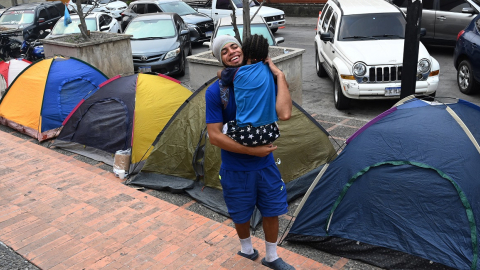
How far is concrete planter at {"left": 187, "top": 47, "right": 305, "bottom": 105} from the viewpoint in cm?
834

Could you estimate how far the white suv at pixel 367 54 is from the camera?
8.85 metres

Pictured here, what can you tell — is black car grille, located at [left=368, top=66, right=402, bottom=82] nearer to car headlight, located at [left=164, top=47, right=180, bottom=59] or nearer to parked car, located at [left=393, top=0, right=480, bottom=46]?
parked car, located at [left=393, top=0, right=480, bottom=46]

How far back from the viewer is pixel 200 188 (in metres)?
6.25

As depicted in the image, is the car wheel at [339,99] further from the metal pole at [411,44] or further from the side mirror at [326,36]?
the metal pole at [411,44]

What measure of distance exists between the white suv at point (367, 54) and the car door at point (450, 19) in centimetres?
273

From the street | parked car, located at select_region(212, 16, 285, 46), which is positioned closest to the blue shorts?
the street

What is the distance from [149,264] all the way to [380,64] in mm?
6085

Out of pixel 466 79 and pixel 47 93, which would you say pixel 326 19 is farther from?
pixel 47 93

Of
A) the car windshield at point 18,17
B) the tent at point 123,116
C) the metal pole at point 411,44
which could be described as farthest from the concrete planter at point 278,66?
the car windshield at point 18,17

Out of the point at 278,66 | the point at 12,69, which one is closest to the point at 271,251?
the point at 278,66

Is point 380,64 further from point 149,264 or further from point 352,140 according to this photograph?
point 149,264

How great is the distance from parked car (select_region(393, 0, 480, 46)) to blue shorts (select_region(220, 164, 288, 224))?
408 inches

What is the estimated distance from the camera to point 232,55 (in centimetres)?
372

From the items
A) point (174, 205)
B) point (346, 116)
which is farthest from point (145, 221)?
point (346, 116)
